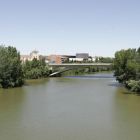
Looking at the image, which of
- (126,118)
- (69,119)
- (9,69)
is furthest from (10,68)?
(126,118)

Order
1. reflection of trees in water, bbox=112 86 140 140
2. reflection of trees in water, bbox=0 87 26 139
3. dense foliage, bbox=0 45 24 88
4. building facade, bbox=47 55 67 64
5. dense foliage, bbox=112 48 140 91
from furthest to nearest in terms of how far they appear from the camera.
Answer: building facade, bbox=47 55 67 64, dense foliage, bbox=112 48 140 91, dense foliage, bbox=0 45 24 88, reflection of trees in water, bbox=0 87 26 139, reflection of trees in water, bbox=112 86 140 140

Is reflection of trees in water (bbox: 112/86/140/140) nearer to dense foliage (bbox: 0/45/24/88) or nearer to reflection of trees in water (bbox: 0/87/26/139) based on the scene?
reflection of trees in water (bbox: 0/87/26/139)

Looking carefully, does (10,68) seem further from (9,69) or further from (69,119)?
(69,119)

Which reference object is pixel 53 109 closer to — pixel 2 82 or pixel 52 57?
pixel 2 82

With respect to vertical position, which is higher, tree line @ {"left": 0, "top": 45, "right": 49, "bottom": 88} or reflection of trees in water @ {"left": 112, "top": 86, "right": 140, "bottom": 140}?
tree line @ {"left": 0, "top": 45, "right": 49, "bottom": 88}

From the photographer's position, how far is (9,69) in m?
27.1

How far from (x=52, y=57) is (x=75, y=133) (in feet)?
301

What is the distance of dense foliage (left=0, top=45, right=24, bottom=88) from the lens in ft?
87.1

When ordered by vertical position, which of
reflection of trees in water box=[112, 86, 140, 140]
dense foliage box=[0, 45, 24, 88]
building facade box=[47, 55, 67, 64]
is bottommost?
reflection of trees in water box=[112, 86, 140, 140]

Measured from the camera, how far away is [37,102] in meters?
19.1

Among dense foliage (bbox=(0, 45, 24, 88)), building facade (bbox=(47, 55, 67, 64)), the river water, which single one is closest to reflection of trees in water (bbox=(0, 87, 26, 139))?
the river water

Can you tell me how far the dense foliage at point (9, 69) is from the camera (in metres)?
26.5

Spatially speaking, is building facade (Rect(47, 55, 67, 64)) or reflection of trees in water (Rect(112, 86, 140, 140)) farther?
building facade (Rect(47, 55, 67, 64))

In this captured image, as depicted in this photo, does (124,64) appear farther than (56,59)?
No
